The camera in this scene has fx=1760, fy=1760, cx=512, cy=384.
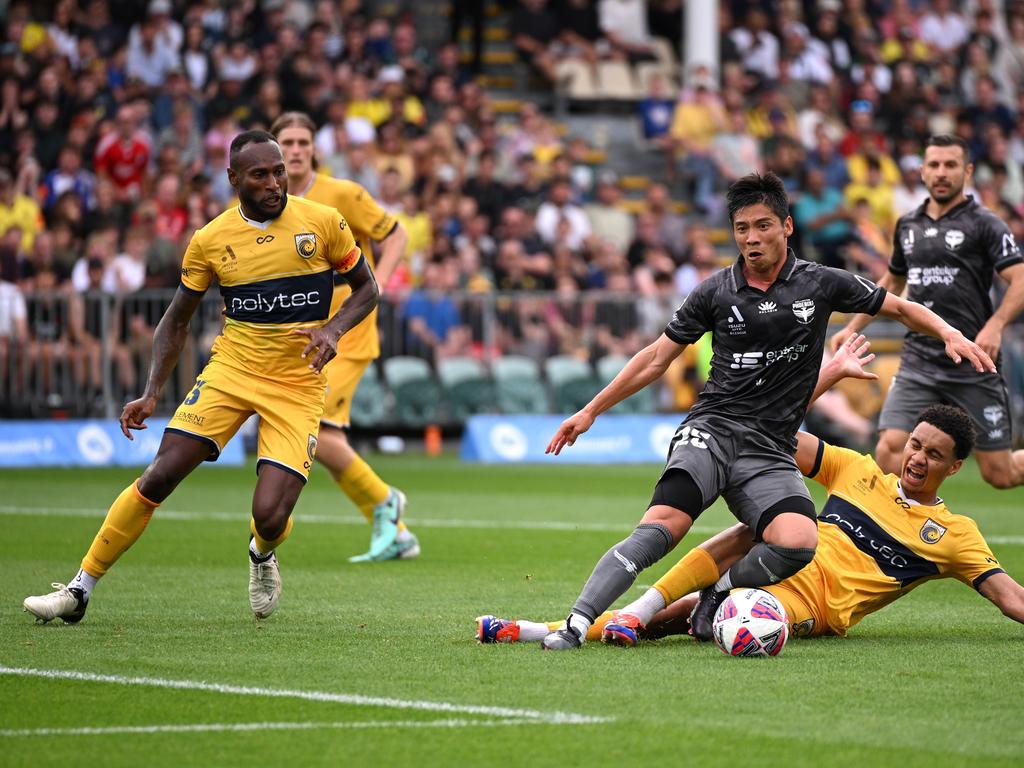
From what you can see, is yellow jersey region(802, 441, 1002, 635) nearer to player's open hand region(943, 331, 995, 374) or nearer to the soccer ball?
the soccer ball

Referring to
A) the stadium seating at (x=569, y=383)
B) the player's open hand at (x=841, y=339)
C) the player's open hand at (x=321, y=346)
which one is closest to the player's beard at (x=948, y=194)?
the player's open hand at (x=841, y=339)

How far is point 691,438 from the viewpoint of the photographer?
8.04m

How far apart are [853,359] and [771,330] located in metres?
0.51

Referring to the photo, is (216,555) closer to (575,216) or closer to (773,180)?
(773,180)

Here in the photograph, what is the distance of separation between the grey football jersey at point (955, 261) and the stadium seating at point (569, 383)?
12.5m

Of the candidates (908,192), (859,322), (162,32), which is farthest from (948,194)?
(908,192)

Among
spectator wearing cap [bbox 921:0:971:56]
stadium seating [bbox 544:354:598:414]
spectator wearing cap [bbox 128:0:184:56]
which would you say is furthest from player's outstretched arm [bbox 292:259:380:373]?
spectator wearing cap [bbox 921:0:971:56]

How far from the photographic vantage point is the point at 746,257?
798 centimetres

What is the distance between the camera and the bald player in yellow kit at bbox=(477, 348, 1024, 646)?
8000 mm

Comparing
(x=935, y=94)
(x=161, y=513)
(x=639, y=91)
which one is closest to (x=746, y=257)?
(x=161, y=513)

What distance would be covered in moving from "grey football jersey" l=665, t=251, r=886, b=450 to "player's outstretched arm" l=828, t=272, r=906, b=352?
0.56 m

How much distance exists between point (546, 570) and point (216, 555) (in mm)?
2456

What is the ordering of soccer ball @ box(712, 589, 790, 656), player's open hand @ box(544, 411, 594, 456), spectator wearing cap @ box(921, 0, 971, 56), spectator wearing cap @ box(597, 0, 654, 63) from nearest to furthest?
soccer ball @ box(712, 589, 790, 656) → player's open hand @ box(544, 411, 594, 456) → spectator wearing cap @ box(597, 0, 654, 63) → spectator wearing cap @ box(921, 0, 971, 56)

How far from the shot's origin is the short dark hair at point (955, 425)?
26.5 ft
